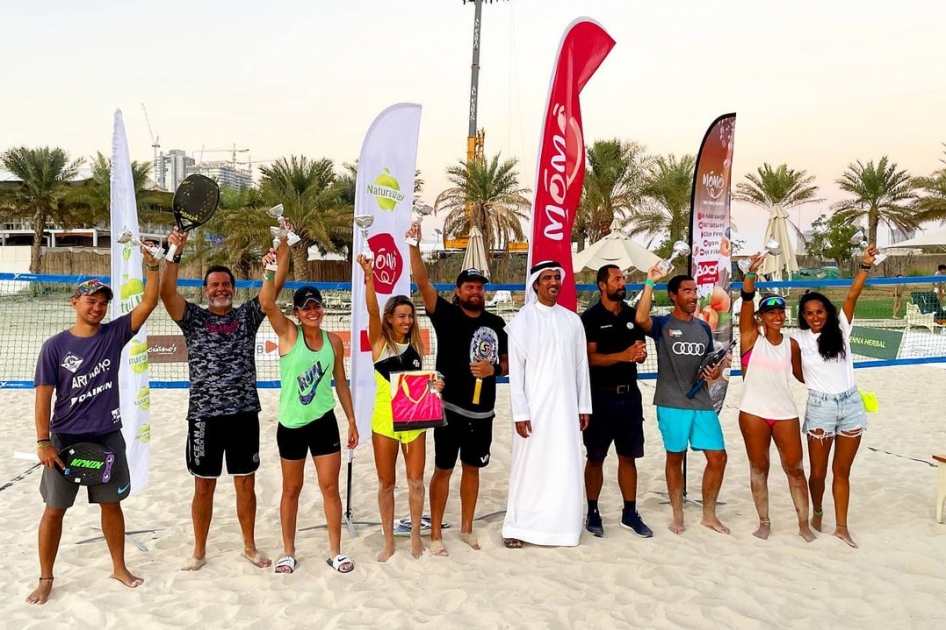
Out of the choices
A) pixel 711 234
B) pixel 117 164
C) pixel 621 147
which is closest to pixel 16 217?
pixel 621 147

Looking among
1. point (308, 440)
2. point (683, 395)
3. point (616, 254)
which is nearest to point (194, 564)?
point (308, 440)

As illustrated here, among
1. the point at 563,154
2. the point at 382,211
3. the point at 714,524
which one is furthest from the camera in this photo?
the point at 382,211

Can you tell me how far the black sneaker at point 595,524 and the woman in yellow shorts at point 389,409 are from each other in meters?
1.18

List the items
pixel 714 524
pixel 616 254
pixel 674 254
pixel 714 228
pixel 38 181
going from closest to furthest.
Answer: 1. pixel 714 524
2. pixel 674 254
3. pixel 714 228
4. pixel 616 254
5. pixel 38 181

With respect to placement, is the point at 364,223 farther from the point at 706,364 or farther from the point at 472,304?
the point at 706,364

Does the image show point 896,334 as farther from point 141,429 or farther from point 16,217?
point 16,217

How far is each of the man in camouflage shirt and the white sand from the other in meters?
0.44

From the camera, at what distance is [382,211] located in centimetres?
492

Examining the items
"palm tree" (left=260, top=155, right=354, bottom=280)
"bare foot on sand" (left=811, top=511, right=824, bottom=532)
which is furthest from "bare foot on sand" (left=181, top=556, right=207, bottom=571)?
"palm tree" (left=260, top=155, right=354, bottom=280)

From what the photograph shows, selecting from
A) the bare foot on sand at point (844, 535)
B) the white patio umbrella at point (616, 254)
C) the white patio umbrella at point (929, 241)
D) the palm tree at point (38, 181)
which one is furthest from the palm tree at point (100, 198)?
the bare foot on sand at point (844, 535)

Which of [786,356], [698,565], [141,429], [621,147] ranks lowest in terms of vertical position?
[698,565]

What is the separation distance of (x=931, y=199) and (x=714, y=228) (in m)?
26.3

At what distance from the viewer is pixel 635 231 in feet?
85.0

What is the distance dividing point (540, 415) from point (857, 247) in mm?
2293
